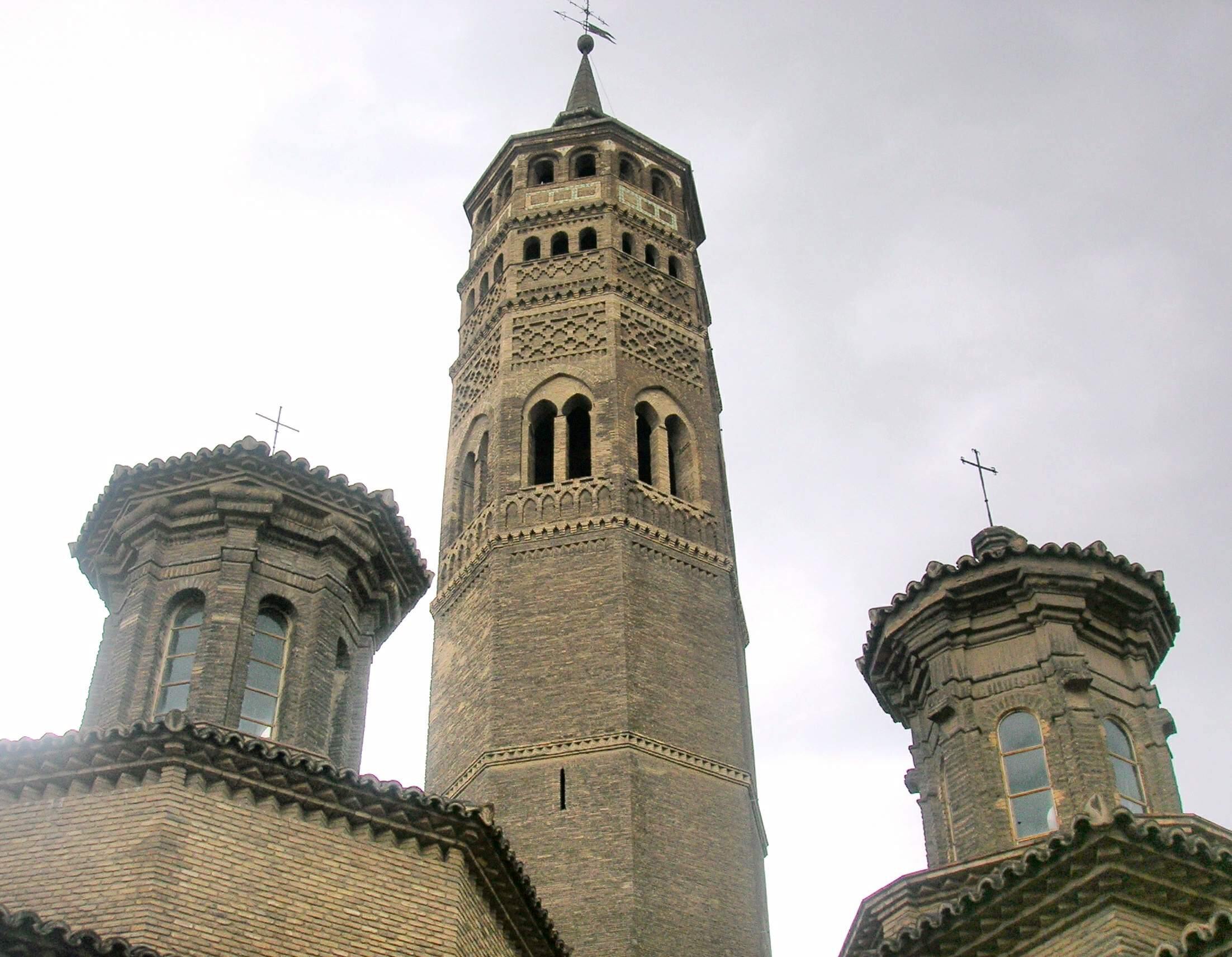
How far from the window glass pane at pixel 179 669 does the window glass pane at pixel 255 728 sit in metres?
0.79

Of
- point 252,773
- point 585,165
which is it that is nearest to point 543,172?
point 585,165

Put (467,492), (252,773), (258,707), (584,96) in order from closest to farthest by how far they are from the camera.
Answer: (252,773) < (258,707) < (467,492) < (584,96)

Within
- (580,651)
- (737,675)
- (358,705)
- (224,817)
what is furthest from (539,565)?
(224,817)

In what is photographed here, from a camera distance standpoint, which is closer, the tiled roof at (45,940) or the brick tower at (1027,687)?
the tiled roof at (45,940)

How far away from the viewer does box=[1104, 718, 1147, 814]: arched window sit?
17.0 meters

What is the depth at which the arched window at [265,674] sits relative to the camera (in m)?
16.6

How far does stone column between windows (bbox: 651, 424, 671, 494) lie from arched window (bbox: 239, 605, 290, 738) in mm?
9770

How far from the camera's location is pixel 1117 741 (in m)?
17.5

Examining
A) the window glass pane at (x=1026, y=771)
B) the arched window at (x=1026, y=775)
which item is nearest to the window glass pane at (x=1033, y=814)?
the arched window at (x=1026, y=775)

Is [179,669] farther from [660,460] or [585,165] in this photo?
[585,165]

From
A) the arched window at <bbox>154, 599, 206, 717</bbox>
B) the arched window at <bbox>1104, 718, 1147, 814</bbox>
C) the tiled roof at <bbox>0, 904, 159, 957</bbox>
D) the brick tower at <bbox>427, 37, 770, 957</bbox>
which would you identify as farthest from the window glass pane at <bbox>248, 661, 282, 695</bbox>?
the arched window at <bbox>1104, 718, 1147, 814</bbox>

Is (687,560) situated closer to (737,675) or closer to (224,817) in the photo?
(737,675)

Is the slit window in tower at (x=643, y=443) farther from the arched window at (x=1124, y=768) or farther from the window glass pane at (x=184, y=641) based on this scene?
the window glass pane at (x=184, y=641)

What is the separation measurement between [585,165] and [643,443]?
7.49 metres
